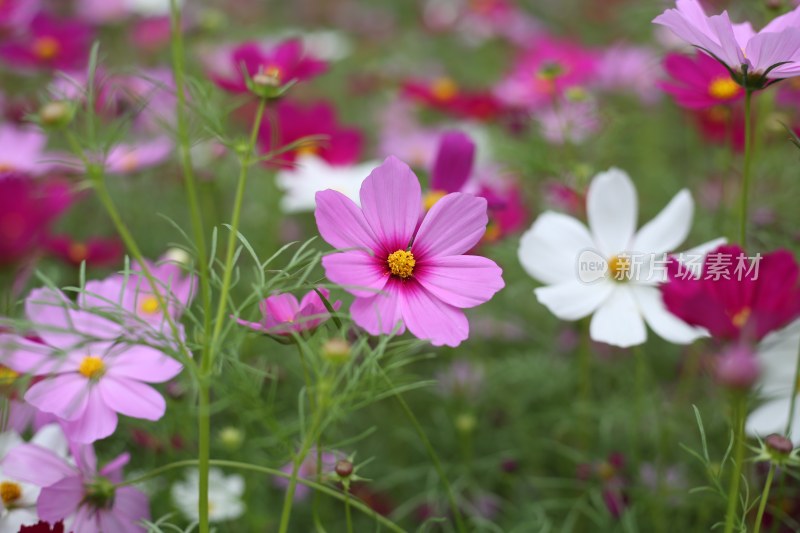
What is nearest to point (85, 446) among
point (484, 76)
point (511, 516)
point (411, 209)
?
point (411, 209)

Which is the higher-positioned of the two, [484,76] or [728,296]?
[484,76]

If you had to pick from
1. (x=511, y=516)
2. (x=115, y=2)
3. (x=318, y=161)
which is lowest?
(x=511, y=516)

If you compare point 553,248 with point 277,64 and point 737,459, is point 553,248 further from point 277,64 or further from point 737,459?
point 277,64

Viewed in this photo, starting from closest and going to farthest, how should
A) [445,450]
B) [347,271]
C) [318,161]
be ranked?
[347,271], [445,450], [318,161]

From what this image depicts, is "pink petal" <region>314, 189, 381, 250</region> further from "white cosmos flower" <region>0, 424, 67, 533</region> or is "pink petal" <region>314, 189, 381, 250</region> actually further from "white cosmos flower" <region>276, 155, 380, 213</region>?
"white cosmos flower" <region>276, 155, 380, 213</region>

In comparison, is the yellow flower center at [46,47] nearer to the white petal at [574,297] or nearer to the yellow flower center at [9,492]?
the yellow flower center at [9,492]

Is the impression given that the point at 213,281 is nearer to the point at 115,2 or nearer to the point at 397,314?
the point at 397,314

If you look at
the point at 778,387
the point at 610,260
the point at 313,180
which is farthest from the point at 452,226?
the point at 313,180
